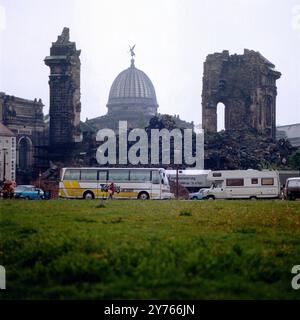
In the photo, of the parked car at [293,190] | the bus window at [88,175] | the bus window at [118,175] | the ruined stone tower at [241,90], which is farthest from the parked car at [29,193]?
the ruined stone tower at [241,90]

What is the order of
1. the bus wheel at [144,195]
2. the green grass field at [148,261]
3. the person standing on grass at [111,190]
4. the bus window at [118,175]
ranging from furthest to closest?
the bus window at [118,175], the bus wheel at [144,195], the person standing on grass at [111,190], the green grass field at [148,261]

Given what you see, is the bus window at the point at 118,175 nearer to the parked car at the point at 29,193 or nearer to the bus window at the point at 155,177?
the bus window at the point at 155,177

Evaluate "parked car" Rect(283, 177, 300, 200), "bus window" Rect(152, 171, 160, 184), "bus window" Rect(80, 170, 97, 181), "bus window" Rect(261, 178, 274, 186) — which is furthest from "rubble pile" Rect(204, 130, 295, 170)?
"parked car" Rect(283, 177, 300, 200)

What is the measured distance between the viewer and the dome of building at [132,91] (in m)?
164

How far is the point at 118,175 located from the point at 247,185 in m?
9.21

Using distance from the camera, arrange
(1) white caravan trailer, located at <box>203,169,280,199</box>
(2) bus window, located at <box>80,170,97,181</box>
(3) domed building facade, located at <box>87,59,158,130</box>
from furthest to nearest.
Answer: (3) domed building facade, located at <box>87,59,158,130</box>, (1) white caravan trailer, located at <box>203,169,280,199</box>, (2) bus window, located at <box>80,170,97,181</box>

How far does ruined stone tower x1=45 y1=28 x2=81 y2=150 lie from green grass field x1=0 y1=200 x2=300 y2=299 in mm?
54726

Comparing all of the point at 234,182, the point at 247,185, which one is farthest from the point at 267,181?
the point at 234,182

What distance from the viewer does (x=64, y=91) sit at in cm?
6988

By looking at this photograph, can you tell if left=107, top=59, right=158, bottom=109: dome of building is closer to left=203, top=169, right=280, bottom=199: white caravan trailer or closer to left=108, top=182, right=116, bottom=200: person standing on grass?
left=203, top=169, right=280, bottom=199: white caravan trailer

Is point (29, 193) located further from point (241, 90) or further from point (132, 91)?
point (132, 91)

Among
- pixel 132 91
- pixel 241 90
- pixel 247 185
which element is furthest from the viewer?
pixel 132 91

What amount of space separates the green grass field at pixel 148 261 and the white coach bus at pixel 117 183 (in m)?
28.6

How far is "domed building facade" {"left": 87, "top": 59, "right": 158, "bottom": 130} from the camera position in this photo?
6171 inches
